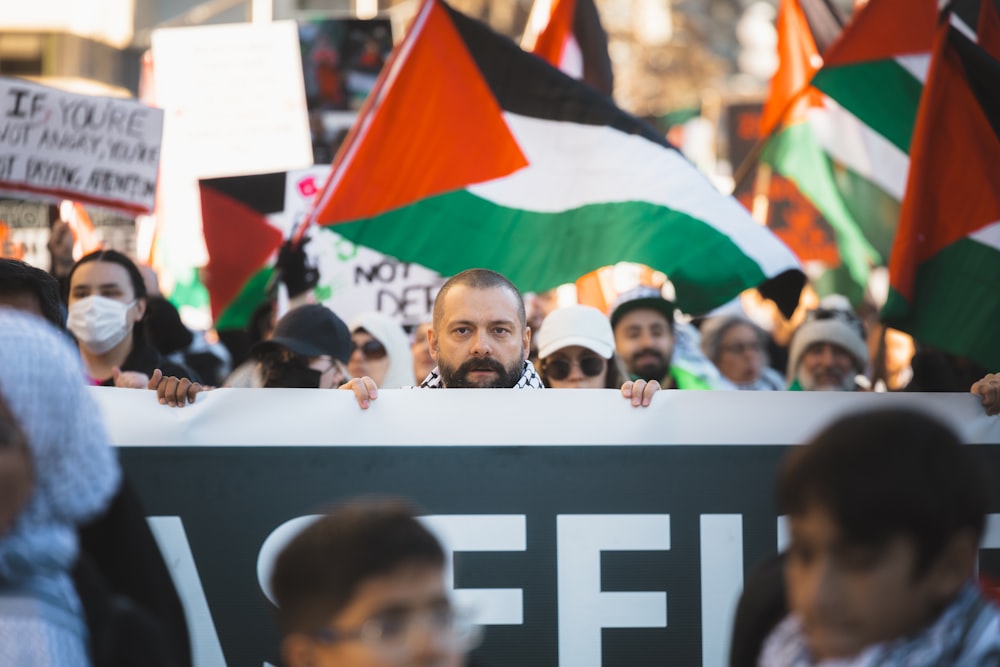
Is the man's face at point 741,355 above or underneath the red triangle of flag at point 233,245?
underneath

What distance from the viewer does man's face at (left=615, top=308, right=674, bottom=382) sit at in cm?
673

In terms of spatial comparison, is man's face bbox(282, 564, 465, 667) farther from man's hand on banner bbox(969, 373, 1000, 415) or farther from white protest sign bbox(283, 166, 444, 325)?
white protest sign bbox(283, 166, 444, 325)

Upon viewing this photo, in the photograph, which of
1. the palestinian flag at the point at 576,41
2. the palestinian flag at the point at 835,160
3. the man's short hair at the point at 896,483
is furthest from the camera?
the palestinian flag at the point at 576,41

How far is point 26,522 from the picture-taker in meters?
2.13

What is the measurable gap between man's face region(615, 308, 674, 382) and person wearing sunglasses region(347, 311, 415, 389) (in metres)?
1.10

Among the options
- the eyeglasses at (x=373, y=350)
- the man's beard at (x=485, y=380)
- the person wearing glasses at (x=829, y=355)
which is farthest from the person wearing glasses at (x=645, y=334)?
the man's beard at (x=485, y=380)

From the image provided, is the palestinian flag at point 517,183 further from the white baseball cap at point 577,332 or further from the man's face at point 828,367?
the man's face at point 828,367

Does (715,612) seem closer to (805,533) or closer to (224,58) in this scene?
(805,533)

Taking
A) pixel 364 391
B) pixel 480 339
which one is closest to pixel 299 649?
pixel 364 391

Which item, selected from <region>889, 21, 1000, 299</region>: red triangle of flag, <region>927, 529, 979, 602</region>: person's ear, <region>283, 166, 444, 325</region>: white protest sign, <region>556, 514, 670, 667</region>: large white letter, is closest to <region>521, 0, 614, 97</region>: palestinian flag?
<region>283, 166, 444, 325</region>: white protest sign

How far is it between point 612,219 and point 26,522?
4142mm

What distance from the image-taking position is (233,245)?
7883mm

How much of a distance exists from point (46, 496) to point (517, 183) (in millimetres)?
4272

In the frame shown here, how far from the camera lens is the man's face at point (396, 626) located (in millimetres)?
2115
